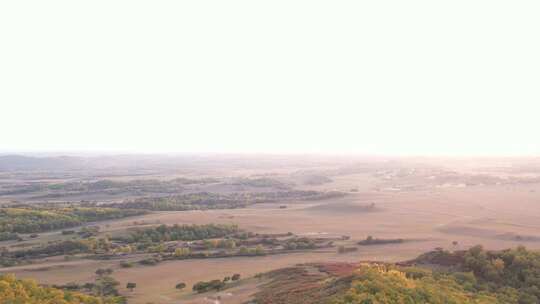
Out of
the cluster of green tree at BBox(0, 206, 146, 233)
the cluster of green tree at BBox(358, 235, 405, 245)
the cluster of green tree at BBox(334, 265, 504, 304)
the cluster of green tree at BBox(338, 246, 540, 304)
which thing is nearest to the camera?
the cluster of green tree at BBox(334, 265, 504, 304)

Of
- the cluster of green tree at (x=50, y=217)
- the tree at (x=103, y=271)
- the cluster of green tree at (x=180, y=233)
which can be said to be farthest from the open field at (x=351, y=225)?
the cluster of green tree at (x=180, y=233)

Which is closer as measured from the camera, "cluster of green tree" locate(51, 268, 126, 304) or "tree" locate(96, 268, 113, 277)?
"cluster of green tree" locate(51, 268, 126, 304)

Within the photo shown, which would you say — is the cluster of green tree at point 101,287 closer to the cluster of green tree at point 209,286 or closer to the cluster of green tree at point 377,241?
the cluster of green tree at point 209,286

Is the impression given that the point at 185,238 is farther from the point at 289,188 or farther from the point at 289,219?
the point at 289,188

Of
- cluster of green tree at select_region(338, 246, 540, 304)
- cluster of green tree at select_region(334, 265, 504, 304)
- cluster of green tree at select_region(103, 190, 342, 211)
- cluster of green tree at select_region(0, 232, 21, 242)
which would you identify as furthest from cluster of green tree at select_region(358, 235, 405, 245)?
cluster of green tree at select_region(0, 232, 21, 242)

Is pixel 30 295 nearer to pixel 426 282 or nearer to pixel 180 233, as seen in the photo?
pixel 426 282

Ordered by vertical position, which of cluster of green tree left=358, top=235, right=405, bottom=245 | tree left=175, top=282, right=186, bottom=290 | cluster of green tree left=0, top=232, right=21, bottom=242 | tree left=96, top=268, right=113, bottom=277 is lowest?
cluster of green tree left=0, top=232, right=21, bottom=242

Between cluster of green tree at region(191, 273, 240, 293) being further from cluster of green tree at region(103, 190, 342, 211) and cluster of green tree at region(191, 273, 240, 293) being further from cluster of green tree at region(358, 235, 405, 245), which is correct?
cluster of green tree at region(103, 190, 342, 211)
